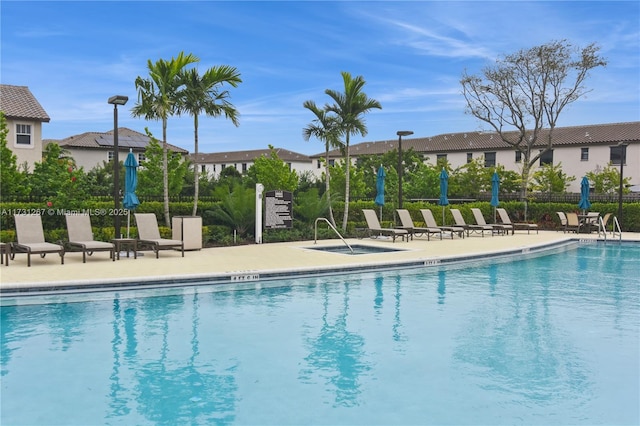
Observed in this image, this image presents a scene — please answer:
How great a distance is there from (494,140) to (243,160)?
36.1 m

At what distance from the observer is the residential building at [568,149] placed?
47.3 meters

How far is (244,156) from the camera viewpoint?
7994 centimetres

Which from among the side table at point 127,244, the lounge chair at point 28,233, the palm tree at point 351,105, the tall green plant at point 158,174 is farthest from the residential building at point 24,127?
the side table at point 127,244

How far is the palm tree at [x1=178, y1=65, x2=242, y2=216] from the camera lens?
18.1m

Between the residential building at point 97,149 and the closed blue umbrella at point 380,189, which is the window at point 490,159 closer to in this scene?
the residential building at point 97,149

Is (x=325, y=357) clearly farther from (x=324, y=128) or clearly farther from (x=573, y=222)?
(x=573, y=222)

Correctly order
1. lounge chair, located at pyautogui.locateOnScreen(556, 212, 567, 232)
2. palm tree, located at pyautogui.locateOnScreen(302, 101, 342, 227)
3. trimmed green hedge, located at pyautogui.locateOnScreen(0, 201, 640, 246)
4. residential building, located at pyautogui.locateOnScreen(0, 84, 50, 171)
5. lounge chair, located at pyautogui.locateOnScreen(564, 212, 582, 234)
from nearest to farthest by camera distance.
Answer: trimmed green hedge, located at pyautogui.locateOnScreen(0, 201, 640, 246), palm tree, located at pyautogui.locateOnScreen(302, 101, 342, 227), lounge chair, located at pyautogui.locateOnScreen(564, 212, 582, 234), lounge chair, located at pyautogui.locateOnScreen(556, 212, 567, 232), residential building, located at pyautogui.locateOnScreen(0, 84, 50, 171)

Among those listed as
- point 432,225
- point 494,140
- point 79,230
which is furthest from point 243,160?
point 79,230

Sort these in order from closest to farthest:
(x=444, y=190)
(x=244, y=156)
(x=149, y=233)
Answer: (x=149, y=233)
(x=444, y=190)
(x=244, y=156)

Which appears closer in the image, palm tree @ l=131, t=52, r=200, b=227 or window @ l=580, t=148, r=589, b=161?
palm tree @ l=131, t=52, r=200, b=227

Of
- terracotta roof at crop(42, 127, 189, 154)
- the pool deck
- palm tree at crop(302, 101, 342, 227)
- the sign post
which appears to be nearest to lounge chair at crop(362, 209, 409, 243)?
palm tree at crop(302, 101, 342, 227)

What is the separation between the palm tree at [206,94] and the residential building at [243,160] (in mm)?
54345

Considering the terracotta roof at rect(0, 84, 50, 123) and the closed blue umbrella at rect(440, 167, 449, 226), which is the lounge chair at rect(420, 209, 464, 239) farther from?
the terracotta roof at rect(0, 84, 50, 123)

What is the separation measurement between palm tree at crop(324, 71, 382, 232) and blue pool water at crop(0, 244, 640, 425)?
35.1ft
